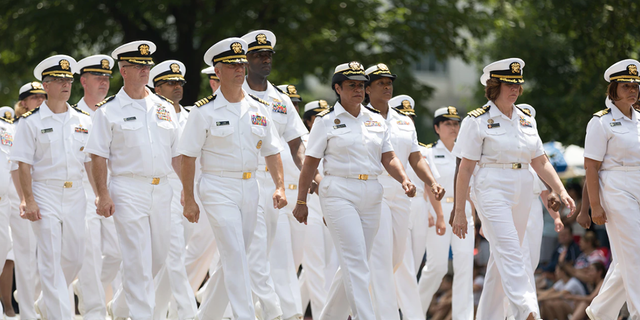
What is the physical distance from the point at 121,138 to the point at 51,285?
5.21ft

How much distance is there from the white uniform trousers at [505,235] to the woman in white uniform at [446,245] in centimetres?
130

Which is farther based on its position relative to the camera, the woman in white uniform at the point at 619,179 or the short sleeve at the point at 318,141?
the woman in white uniform at the point at 619,179

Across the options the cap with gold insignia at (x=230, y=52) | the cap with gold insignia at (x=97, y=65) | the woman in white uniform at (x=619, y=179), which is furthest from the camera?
the cap with gold insignia at (x=97, y=65)

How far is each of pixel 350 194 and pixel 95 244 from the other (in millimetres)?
→ 3357

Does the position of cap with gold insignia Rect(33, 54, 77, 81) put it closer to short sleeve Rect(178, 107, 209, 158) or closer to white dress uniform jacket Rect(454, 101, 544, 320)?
short sleeve Rect(178, 107, 209, 158)

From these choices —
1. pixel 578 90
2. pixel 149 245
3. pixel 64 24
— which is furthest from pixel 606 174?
pixel 64 24

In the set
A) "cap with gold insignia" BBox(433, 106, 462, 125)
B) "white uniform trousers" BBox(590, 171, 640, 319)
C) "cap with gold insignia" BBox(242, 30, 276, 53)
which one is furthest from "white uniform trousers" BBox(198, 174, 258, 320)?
"cap with gold insignia" BBox(433, 106, 462, 125)

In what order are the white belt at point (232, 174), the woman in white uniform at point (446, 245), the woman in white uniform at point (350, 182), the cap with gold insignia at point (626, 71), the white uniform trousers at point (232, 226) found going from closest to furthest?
the white uniform trousers at point (232, 226), the white belt at point (232, 174), the woman in white uniform at point (350, 182), the cap with gold insignia at point (626, 71), the woman in white uniform at point (446, 245)

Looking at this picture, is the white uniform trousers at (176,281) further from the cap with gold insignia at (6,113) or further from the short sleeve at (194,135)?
the cap with gold insignia at (6,113)

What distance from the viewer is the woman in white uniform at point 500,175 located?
790cm

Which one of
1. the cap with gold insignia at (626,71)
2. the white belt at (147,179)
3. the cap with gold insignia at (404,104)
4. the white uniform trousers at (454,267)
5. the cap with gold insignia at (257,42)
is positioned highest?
the cap with gold insignia at (257,42)

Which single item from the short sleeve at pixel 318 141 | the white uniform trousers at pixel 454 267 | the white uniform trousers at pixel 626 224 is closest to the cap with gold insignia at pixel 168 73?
the short sleeve at pixel 318 141

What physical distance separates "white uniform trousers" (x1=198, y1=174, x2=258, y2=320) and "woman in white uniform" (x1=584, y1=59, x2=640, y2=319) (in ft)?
10.9

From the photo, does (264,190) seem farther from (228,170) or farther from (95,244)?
(95,244)
